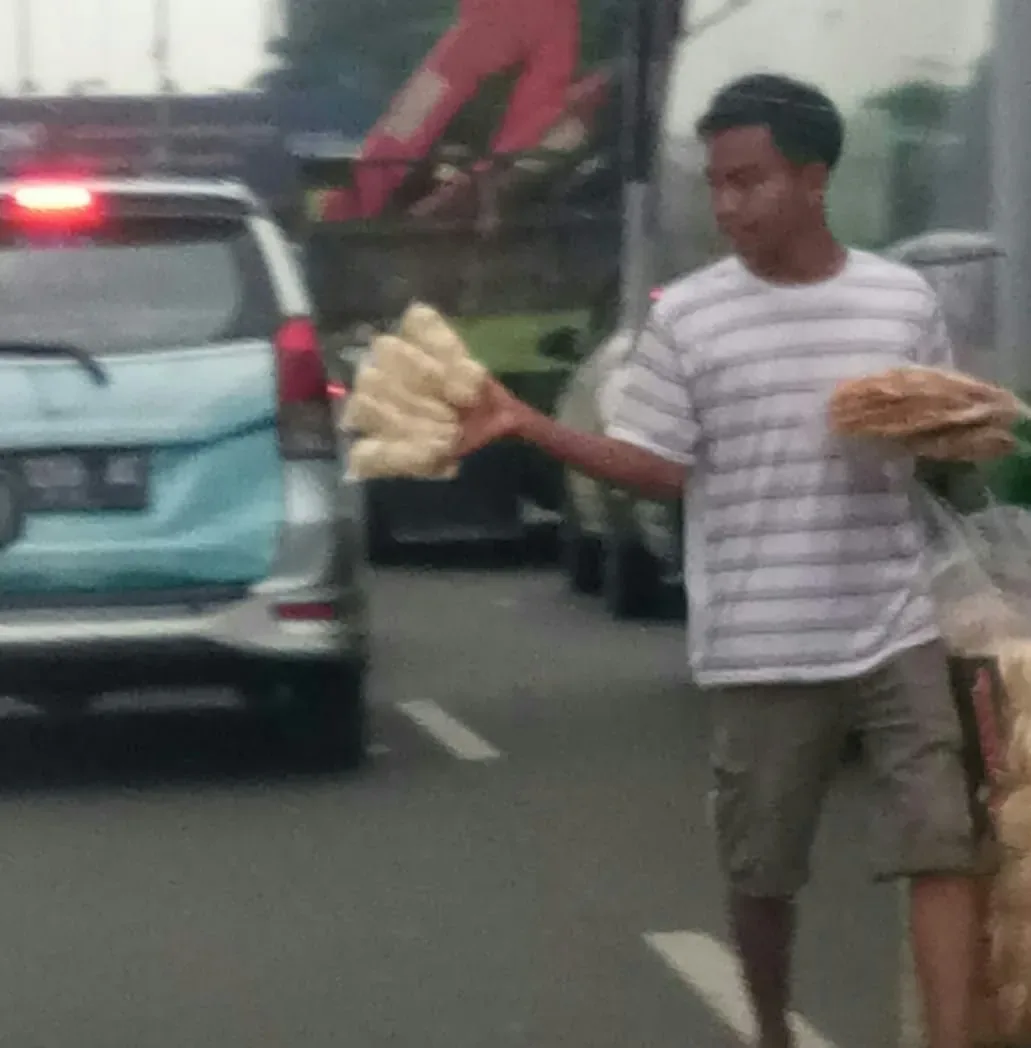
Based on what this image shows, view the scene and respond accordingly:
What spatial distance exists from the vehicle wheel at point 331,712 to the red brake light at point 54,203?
1537 millimetres

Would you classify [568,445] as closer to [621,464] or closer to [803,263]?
[621,464]

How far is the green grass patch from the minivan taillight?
9.37m

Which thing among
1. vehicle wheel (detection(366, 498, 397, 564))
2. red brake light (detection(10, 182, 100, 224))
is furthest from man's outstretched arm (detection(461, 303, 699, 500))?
vehicle wheel (detection(366, 498, 397, 564))

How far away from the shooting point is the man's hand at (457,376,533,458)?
551cm

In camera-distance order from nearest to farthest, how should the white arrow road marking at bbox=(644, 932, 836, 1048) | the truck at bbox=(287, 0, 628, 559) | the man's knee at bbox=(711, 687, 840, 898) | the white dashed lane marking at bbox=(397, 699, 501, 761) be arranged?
Answer: the man's knee at bbox=(711, 687, 840, 898) < the white arrow road marking at bbox=(644, 932, 836, 1048) < the white dashed lane marking at bbox=(397, 699, 501, 761) < the truck at bbox=(287, 0, 628, 559)

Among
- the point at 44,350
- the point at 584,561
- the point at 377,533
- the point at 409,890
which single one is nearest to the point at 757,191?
the point at 409,890

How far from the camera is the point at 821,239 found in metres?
5.67

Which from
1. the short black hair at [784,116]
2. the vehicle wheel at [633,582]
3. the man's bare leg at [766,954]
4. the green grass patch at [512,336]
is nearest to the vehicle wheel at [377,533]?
the green grass patch at [512,336]

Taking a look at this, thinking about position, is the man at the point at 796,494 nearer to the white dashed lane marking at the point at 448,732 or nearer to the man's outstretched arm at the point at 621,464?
the man's outstretched arm at the point at 621,464

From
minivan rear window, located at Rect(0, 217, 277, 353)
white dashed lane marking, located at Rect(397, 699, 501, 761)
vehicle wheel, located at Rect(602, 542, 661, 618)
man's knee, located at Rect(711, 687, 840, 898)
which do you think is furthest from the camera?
vehicle wheel, located at Rect(602, 542, 661, 618)

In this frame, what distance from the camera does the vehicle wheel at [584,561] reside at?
56.4ft

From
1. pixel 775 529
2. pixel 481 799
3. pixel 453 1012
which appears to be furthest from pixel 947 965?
pixel 481 799

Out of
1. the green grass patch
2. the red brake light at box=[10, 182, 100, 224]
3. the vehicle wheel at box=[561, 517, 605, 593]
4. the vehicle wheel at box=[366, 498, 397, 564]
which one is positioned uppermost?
the red brake light at box=[10, 182, 100, 224]

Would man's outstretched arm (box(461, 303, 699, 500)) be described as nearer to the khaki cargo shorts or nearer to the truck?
the khaki cargo shorts
